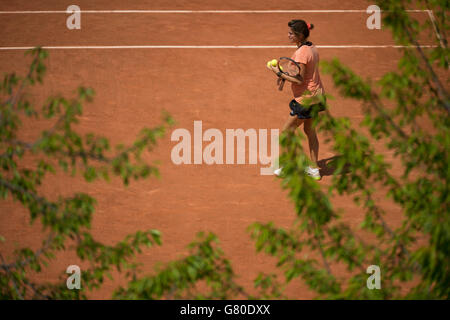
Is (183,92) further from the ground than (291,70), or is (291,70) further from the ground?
(183,92)

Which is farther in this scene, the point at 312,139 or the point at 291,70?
the point at 291,70

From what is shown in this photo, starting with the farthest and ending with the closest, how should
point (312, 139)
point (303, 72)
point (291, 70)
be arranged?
point (291, 70) → point (312, 139) → point (303, 72)

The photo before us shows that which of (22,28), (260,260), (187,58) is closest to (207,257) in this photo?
(260,260)

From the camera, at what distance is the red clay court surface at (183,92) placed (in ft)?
35.0

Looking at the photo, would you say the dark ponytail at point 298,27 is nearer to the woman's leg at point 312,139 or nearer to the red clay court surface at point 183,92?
the woman's leg at point 312,139

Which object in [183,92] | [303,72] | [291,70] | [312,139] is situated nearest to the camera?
[303,72]

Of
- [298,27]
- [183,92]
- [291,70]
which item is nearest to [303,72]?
[291,70]

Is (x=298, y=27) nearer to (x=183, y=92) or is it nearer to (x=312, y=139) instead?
(x=312, y=139)

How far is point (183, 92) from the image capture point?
14.6 metres

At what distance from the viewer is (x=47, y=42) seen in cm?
1720

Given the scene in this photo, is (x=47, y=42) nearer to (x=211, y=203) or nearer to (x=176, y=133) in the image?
(x=176, y=133)

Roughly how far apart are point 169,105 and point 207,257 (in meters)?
8.81

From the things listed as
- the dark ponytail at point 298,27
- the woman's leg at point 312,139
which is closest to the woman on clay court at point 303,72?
the dark ponytail at point 298,27

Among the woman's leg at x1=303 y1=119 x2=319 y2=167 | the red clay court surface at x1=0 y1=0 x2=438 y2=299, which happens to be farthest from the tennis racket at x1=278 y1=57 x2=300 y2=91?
the red clay court surface at x1=0 y1=0 x2=438 y2=299
